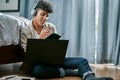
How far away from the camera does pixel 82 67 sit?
1.37 meters

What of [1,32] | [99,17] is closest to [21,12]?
[99,17]

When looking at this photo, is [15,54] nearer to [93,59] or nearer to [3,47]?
[3,47]

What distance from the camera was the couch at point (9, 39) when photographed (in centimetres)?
141

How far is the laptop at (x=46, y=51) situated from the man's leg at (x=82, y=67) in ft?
0.22

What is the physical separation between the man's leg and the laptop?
7cm

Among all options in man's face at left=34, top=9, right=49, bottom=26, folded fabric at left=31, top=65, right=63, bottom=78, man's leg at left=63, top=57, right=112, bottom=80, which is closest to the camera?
man's leg at left=63, top=57, right=112, bottom=80

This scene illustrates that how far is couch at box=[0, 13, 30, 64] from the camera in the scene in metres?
1.41

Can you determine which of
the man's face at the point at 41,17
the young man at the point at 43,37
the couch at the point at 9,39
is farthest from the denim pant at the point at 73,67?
the man's face at the point at 41,17

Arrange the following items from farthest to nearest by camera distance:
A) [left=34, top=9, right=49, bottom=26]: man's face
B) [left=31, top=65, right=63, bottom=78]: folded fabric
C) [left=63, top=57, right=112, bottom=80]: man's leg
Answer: [left=34, top=9, right=49, bottom=26]: man's face, [left=31, top=65, right=63, bottom=78]: folded fabric, [left=63, top=57, right=112, bottom=80]: man's leg

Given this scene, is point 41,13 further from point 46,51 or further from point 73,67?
point 73,67

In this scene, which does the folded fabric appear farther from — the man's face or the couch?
the man's face

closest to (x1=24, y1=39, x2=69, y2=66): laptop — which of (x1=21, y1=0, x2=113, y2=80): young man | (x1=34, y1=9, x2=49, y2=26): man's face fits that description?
(x1=21, y1=0, x2=113, y2=80): young man

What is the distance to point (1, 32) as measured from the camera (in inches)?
54.8

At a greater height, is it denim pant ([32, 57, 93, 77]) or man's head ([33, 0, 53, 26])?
man's head ([33, 0, 53, 26])
